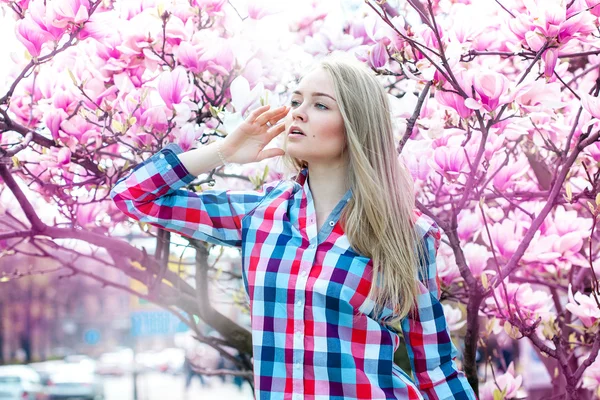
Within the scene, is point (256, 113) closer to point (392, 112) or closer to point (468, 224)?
point (392, 112)

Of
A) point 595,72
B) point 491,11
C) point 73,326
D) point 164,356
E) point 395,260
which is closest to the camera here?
point 395,260

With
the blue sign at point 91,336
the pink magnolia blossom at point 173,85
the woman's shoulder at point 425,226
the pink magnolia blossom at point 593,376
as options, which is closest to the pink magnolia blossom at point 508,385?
the pink magnolia blossom at point 593,376

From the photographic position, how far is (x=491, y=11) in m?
2.01

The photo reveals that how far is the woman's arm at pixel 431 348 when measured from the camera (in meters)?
1.33

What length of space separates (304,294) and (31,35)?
76 cm

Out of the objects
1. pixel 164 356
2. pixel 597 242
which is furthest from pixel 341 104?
pixel 164 356

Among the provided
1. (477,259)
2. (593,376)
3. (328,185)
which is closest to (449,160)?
(328,185)

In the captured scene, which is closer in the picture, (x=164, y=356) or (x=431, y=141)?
(x=431, y=141)

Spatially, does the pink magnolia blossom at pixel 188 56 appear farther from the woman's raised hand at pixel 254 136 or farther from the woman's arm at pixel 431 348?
the woman's arm at pixel 431 348

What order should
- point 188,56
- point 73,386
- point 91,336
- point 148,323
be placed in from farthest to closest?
point 91,336, point 73,386, point 148,323, point 188,56

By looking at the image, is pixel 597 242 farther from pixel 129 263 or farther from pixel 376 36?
pixel 129 263

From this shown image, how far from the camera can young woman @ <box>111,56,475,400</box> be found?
1.24m

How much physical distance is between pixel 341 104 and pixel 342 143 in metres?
0.08

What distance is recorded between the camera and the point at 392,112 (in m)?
1.42
